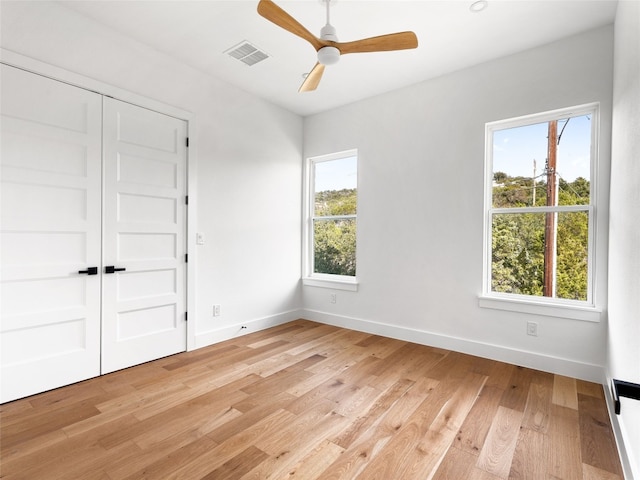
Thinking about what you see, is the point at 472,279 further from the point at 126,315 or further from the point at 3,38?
the point at 3,38

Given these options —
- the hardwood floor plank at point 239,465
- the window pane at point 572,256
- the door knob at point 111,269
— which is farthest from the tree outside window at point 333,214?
the hardwood floor plank at point 239,465

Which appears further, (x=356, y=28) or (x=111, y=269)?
(x=111, y=269)

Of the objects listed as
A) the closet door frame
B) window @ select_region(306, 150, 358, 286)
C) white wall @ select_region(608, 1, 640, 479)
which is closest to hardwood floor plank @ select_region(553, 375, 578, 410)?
white wall @ select_region(608, 1, 640, 479)

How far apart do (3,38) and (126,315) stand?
2.25 m

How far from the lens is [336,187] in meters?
4.54

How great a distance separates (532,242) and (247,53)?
3.24 meters

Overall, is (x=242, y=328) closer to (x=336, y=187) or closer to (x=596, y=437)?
(x=336, y=187)

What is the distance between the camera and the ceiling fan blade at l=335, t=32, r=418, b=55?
2105 mm

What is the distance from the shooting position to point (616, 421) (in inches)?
78.9

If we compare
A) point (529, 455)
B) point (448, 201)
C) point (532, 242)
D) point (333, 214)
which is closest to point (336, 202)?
point (333, 214)

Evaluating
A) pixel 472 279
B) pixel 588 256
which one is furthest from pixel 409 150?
pixel 588 256

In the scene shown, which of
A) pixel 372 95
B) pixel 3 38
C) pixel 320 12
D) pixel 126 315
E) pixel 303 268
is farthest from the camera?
pixel 303 268

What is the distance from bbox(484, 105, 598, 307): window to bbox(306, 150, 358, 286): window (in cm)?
166

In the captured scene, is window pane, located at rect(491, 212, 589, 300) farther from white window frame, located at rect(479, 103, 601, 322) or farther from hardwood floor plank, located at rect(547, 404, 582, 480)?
hardwood floor plank, located at rect(547, 404, 582, 480)
